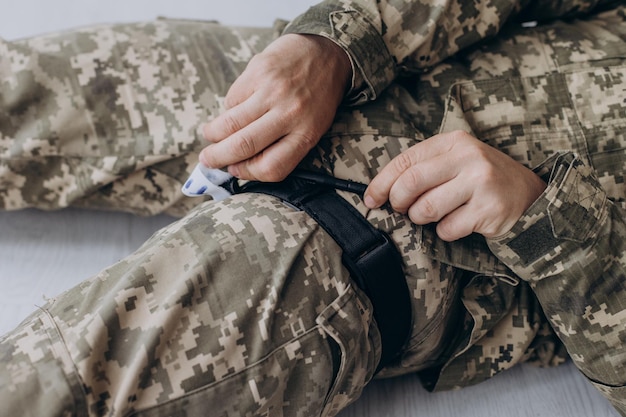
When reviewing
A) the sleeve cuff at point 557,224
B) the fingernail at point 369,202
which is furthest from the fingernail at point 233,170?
the sleeve cuff at point 557,224

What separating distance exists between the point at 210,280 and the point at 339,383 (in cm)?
17

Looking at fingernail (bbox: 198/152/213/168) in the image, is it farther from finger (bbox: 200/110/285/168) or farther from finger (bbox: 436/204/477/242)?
finger (bbox: 436/204/477/242)

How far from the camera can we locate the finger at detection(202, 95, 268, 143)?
0.71 meters

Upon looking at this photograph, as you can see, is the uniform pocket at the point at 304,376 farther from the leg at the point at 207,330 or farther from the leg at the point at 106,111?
the leg at the point at 106,111

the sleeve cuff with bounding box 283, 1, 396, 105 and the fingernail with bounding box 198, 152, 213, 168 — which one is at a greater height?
the sleeve cuff with bounding box 283, 1, 396, 105

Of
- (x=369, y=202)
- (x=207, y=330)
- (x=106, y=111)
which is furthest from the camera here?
(x=106, y=111)

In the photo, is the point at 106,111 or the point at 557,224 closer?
the point at 557,224

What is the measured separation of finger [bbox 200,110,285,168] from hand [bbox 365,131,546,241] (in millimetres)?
123

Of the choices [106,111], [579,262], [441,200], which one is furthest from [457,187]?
[106,111]

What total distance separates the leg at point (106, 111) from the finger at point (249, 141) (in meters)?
0.10

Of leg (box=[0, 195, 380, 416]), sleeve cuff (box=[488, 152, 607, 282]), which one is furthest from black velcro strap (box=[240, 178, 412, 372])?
Answer: sleeve cuff (box=[488, 152, 607, 282])

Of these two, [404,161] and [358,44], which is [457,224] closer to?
[404,161]

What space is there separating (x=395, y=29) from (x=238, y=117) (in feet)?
0.71

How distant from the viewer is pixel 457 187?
66cm
